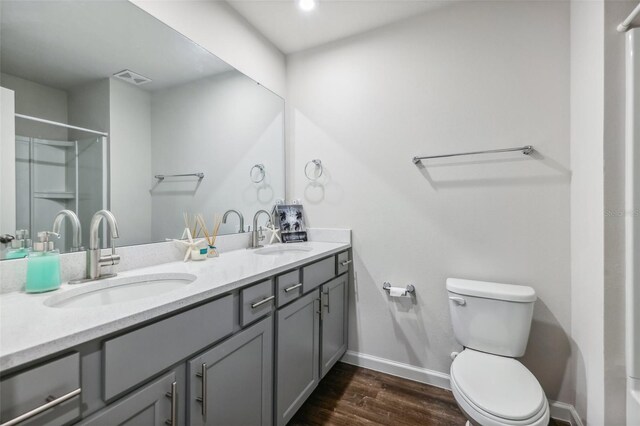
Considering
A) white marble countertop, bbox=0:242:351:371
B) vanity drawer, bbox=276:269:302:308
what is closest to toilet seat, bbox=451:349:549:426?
vanity drawer, bbox=276:269:302:308

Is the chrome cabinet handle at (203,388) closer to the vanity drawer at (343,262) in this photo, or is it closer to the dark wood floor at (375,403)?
the dark wood floor at (375,403)

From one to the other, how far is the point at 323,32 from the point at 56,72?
5.47 ft

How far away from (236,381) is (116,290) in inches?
23.1

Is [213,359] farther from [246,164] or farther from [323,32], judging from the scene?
[323,32]

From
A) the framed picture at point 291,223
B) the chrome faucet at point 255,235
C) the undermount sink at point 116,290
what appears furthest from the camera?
the framed picture at point 291,223

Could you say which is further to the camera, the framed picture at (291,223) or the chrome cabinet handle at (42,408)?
the framed picture at (291,223)

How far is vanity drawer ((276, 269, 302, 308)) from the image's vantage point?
1.29m

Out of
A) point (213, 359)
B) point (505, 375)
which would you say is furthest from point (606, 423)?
point (213, 359)

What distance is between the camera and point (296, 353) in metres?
1.42

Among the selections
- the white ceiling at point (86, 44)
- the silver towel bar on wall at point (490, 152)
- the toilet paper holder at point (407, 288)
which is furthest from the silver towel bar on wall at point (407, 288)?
the white ceiling at point (86, 44)

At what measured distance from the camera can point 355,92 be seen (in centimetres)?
208

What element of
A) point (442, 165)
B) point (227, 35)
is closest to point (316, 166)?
point (442, 165)

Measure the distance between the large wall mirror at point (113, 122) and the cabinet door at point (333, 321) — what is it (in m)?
0.79

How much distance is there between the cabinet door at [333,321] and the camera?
1.71 meters
